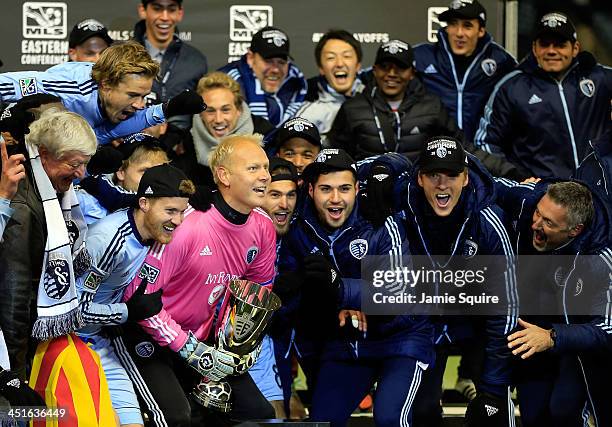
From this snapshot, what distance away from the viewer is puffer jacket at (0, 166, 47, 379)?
502 cm

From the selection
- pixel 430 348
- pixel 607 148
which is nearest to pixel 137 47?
pixel 430 348

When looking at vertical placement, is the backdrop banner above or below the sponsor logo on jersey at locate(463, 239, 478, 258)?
above

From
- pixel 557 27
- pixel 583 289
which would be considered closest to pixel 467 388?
pixel 583 289

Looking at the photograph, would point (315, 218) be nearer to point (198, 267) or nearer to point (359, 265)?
point (359, 265)

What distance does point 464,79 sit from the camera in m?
7.36

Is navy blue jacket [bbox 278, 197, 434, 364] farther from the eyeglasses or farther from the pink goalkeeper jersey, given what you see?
the eyeglasses

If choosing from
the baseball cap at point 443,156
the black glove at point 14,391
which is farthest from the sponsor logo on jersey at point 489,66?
the black glove at point 14,391

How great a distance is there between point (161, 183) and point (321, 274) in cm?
100

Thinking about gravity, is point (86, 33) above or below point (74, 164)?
above

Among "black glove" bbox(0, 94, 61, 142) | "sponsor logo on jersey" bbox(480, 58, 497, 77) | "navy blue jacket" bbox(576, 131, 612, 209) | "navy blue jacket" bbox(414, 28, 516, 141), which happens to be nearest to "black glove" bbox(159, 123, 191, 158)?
"navy blue jacket" bbox(414, 28, 516, 141)

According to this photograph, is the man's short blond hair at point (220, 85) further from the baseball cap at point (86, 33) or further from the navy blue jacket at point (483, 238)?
the navy blue jacket at point (483, 238)

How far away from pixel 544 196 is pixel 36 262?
8.49 feet

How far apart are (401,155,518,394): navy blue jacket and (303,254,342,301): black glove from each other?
56cm

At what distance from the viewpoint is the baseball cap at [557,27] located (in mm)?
7094
